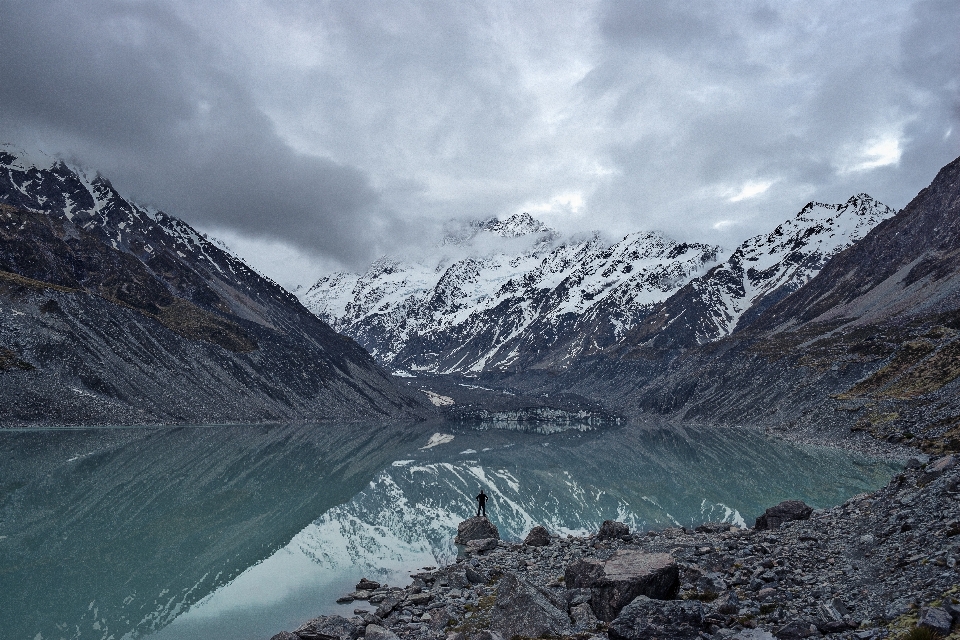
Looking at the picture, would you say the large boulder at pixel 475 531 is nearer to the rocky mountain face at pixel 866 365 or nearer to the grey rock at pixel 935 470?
the grey rock at pixel 935 470

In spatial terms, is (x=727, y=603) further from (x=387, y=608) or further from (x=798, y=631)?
(x=387, y=608)

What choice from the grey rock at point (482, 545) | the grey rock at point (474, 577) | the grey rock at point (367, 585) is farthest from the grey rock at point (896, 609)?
the grey rock at point (482, 545)

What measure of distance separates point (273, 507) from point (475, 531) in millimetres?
19729

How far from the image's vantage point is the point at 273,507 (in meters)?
48.9

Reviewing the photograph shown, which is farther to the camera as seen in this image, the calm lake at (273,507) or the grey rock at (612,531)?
the grey rock at (612,531)

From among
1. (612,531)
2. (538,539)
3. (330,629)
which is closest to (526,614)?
(330,629)

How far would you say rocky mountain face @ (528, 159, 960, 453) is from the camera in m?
82.1

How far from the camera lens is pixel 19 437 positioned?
81625 mm

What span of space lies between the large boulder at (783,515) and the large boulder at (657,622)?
19.5m

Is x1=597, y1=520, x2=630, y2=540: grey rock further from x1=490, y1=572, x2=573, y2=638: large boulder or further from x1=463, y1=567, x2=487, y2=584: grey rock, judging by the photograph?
x1=490, y1=572, x2=573, y2=638: large boulder

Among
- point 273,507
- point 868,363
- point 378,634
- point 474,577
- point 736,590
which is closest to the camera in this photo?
point 736,590

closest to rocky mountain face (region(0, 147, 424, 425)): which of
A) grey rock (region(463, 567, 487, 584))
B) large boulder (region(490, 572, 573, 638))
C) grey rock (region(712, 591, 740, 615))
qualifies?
grey rock (region(463, 567, 487, 584))

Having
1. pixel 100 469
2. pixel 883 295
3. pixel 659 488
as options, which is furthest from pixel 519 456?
pixel 883 295

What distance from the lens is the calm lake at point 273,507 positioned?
25375 millimetres
